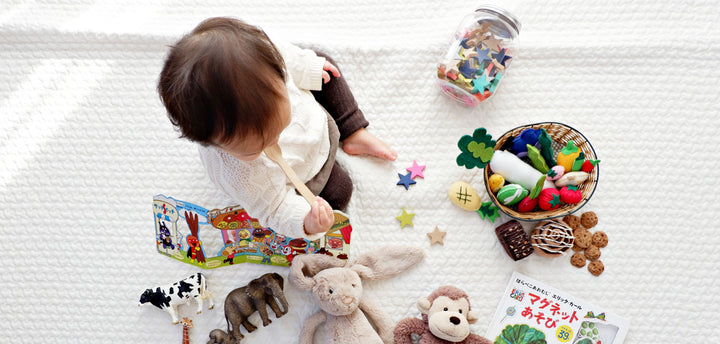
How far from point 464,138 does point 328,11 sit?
0.44 meters

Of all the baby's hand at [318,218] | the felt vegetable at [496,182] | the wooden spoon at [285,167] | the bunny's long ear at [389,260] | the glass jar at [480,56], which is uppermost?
the glass jar at [480,56]

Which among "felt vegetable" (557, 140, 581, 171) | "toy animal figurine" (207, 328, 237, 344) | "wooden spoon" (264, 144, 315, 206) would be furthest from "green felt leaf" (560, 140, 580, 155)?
"toy animal figurine" (207, 328, 237, 344)

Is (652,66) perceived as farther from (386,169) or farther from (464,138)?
(386,169)

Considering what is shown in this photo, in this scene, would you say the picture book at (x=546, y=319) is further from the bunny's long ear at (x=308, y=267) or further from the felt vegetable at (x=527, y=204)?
the bunny's long ear at (x=308, y=267)

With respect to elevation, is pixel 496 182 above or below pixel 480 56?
below

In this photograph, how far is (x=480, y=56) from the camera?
3.25 feet

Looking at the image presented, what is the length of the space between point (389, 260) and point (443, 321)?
155 millimetres

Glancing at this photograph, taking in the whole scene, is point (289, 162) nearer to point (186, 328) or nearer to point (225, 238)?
point (225, 238)

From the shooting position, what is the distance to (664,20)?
3.43 feet

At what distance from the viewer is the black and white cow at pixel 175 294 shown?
3.10 feet

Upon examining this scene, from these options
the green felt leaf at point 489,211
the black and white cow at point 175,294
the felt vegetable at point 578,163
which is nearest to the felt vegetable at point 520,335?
the green felt leaf at point 489,211

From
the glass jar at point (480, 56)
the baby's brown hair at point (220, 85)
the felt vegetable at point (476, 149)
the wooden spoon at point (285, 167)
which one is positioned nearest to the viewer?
the baby's brown hair at point (220, 85)

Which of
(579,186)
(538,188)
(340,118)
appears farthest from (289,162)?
(579,186)

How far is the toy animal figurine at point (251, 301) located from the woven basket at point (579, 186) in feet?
1.45
